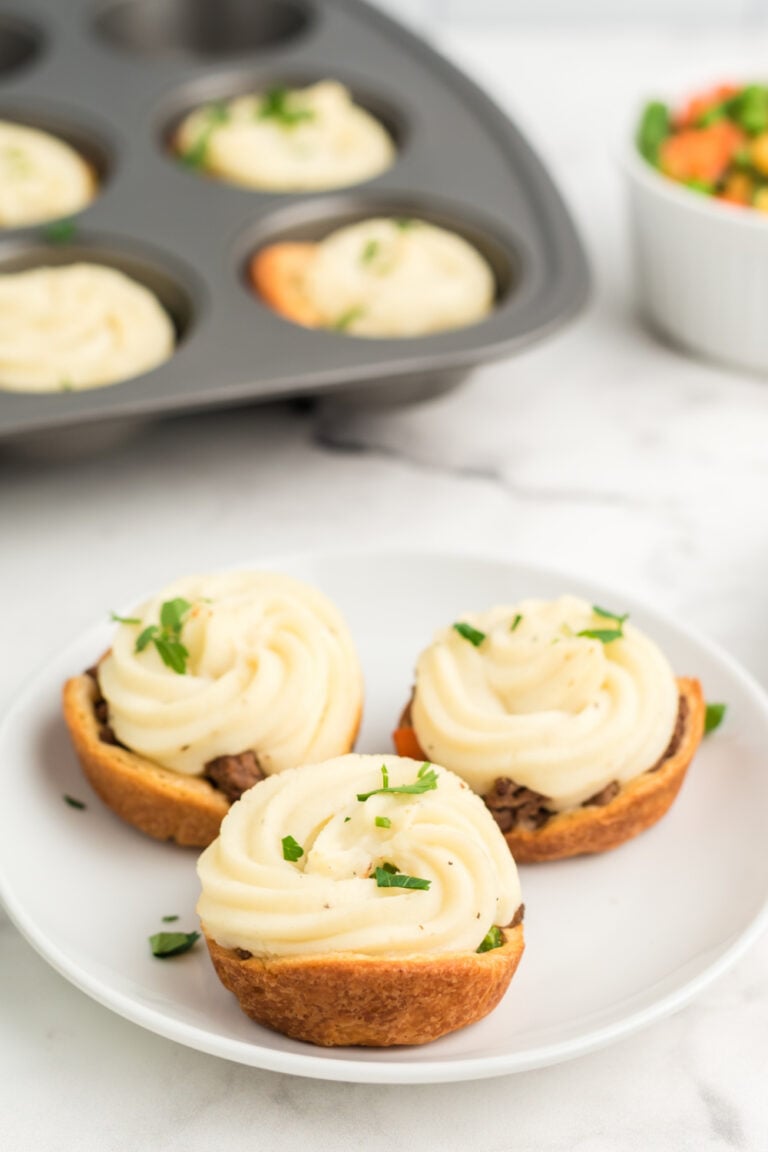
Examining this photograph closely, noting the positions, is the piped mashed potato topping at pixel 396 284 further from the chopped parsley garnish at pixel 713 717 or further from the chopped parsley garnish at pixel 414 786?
the chopped parsley garnish at pixel 414 786

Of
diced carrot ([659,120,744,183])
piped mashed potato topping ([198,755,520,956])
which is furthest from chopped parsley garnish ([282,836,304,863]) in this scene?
diced carrot ([659,120,744,183])

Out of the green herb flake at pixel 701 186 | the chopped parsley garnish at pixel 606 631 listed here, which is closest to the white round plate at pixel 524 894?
the chopped parsley garnish at pixel 606 631

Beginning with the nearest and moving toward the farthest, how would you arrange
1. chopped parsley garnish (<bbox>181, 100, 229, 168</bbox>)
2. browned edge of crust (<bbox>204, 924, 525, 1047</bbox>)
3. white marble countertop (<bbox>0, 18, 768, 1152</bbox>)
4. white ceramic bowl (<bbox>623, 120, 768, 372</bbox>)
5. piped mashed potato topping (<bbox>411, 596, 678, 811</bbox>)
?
browned edge of crust (<bbox>204, 924, 525, 1047</bbox>) → white marble countertop (<bbox>0, 18, 768, 1152</bbox>) → piped mashed potato topping (<bbox>411, 596, 678, 811</bbox>) → white ceramic bowl (<bbox>623, 120, 768, 372</bbox>) → chopped parsley garnish (<bbox>181, 100, 229, 168</bbox>)

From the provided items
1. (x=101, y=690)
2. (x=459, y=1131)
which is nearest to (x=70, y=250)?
(x=101, y=690)

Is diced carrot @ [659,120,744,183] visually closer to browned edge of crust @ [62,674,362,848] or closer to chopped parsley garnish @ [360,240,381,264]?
chopped parsley garnish @ [360,240,381,264]

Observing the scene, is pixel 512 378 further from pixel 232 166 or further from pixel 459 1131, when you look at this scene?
pixel 459 1131
